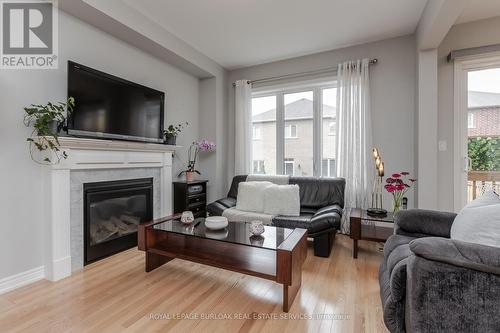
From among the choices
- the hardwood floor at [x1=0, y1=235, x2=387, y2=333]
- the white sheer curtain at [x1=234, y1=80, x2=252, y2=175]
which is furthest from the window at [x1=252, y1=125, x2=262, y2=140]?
the hardwood floor at [x1=0, y1=235, x2=387, y2=333]

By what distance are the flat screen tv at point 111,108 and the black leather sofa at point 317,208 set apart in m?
1.27

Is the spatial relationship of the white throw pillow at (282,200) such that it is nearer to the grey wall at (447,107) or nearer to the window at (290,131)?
the window at (290,131)

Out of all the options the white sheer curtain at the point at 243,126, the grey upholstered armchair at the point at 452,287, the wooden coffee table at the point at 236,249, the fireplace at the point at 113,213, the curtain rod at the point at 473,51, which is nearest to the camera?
the grey upholstered armchair at the point at 452,287

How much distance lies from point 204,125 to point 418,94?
298cm

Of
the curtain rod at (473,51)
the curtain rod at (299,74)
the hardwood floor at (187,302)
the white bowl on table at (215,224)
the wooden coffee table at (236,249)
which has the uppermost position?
the curtain rod at (299,74)

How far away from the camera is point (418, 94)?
2840 millimetres

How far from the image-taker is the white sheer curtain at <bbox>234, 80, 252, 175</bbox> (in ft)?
13.3

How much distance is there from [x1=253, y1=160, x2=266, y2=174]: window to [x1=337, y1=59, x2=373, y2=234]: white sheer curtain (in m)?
1.24

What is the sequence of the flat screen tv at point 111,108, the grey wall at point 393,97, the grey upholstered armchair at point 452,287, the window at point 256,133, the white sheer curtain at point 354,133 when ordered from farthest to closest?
the window at point 256,133 < the white sheer curtain at point 354,133 < the grey wall at point 393,97 < the flat screen tv at point 111,108 < the grey upholstered armchair at point 452,287

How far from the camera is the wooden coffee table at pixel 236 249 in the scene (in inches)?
66.4

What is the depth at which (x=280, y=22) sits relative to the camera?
9.34 ft

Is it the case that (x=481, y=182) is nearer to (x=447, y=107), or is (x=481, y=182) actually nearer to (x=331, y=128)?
(x=447, y=107)

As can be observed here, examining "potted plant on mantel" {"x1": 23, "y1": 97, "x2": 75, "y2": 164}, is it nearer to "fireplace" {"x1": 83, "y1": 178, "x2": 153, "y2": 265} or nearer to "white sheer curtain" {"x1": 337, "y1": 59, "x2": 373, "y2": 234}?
"fireplace" {"x1": 83, "y1": 178, "x2": 153, "y2": 265}

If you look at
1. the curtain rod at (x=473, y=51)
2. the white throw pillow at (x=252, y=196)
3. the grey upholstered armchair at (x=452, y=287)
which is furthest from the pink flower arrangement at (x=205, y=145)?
the curtain rod at (x=473, y=51)
